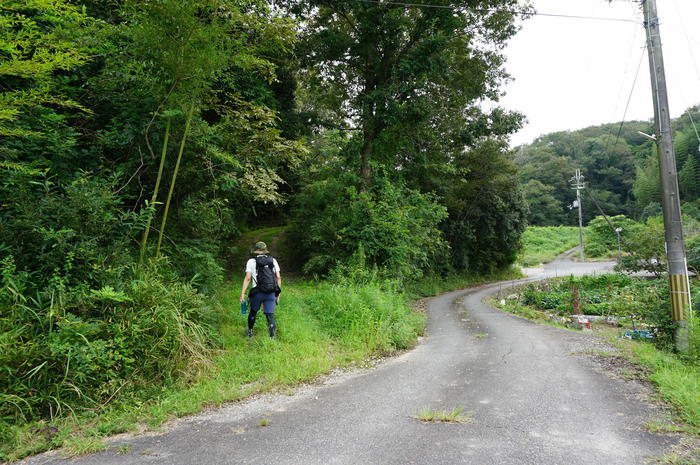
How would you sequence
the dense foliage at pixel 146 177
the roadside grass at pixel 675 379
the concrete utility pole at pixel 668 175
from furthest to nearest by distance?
the concrete utility pole at pixel 668 175, the dense foliage at pixel 146 177, the roadside grass at pixel 675 379

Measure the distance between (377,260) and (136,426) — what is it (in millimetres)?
9555

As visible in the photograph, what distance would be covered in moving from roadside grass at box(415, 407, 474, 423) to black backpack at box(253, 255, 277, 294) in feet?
10.4

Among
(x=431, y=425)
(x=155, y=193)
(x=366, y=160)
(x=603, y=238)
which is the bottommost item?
(x=603, y=238)

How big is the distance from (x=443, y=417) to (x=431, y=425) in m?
0.19

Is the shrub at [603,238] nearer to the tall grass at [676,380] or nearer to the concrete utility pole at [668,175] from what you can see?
the concrete utility pole at [668,175]

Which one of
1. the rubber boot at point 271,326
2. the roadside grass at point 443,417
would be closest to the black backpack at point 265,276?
the rubber boot at point 271,326

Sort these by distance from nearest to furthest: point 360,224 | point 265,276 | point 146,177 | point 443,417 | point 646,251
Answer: point 443,417 < point 265,276 < point 146,177 < point 360,224 < point 646,251

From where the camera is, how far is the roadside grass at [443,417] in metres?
3.65

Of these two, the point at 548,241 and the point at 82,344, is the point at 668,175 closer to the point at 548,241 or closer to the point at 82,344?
the point at 82,344

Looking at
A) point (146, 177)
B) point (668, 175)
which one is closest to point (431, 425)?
point (146, 177)

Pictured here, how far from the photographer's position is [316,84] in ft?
49.0

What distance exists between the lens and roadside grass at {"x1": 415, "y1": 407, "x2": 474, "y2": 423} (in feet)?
12.0

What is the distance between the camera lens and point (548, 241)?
55562 mm

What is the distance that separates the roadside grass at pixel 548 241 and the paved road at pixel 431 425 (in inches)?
1779
